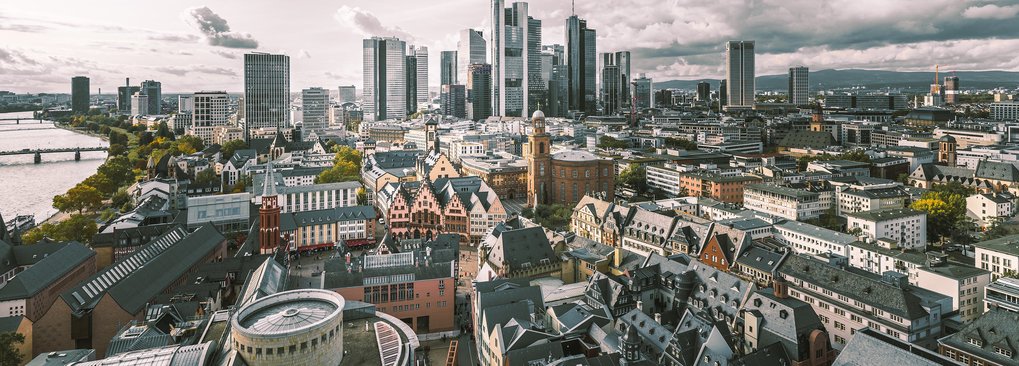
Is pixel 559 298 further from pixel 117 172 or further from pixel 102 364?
pixel 117 172

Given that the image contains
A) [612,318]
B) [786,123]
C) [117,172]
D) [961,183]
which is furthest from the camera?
[786,123]

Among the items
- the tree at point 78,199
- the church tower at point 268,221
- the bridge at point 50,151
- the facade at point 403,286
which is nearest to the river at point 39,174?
the bridge at point 50,151

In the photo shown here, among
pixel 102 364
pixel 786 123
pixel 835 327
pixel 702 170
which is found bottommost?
pixel 835 327

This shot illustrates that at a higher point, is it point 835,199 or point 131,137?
point 131,137

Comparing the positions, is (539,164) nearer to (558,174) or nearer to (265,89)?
(558,174)

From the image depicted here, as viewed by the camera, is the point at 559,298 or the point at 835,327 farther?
the point at 559,298

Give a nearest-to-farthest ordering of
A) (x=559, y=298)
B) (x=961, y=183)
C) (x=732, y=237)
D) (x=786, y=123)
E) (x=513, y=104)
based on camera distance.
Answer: (x=559, y=298), (x=732, y=237), (x=961, y=183), (x=786, y=123), (x=513, y=104)

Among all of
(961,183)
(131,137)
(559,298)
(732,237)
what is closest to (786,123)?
(961,183)

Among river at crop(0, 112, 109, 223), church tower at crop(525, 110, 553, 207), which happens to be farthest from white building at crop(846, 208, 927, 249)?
river at crop(0, 112, 109, 223)
